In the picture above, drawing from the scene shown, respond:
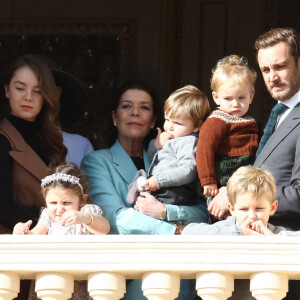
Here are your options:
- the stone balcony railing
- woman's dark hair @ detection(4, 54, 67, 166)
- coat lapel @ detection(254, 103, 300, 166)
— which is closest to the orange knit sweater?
coat lapel @ detection(254, 103, 300, 166)

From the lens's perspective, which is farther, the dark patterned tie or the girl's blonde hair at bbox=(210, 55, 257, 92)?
the girl's blonde hair at bbox=(210, 55, 257, 92)

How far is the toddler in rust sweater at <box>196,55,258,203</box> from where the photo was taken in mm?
4352

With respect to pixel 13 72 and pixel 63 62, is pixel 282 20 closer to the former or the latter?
pixel 63 62

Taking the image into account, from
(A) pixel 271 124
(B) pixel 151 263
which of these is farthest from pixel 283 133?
(B) pixel 151 263

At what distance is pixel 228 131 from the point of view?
4.43m

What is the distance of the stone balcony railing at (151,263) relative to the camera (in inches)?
132

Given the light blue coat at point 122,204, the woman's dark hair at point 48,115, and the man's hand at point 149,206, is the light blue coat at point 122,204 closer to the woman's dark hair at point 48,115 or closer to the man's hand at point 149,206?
the man's hand at point 149,206

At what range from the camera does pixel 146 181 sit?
444cm

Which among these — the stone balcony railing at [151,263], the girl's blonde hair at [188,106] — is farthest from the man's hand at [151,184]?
the stone balcony railing at [151,263]

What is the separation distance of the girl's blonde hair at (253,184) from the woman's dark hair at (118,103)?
1.08m

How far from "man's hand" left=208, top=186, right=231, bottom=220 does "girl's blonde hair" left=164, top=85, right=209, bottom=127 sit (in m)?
0.46

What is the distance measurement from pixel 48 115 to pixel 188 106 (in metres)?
0.66

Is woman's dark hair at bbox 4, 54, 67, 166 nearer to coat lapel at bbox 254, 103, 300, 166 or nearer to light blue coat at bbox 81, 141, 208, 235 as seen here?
light blue coat at bbox 81, 141, 208, 235

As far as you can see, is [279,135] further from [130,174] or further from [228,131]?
[130,174]
